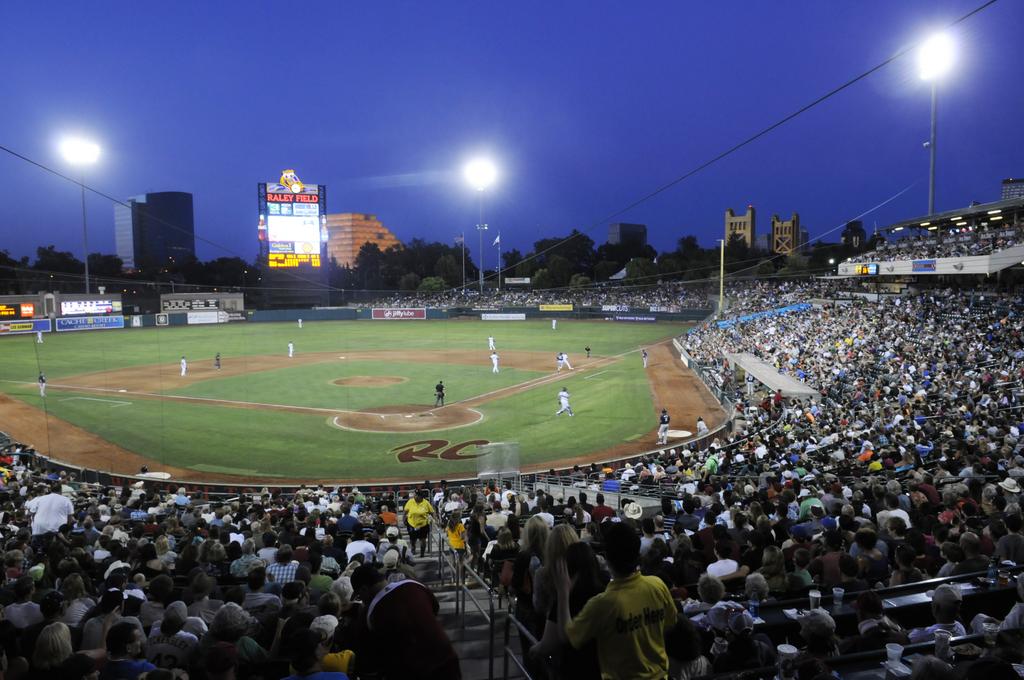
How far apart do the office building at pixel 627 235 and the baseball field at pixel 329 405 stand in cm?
7953

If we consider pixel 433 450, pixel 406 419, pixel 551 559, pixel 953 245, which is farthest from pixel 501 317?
pixel 551 559

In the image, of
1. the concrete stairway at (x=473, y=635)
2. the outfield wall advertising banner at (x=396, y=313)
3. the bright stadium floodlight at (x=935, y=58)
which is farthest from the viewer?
the outfield wall advertising banner at (x=396, y=313)

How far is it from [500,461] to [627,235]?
13254cm

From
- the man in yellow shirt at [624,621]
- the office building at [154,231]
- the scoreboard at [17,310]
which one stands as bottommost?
the man in yellow shirt at [624,621]

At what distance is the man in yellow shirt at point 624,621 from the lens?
3.26 m

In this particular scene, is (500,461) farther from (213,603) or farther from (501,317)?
(501,317)

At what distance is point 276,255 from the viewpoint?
2810 inches

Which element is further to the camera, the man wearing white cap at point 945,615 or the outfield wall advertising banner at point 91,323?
the outfield wall advertising banner at point 91,323

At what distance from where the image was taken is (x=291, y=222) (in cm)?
7106

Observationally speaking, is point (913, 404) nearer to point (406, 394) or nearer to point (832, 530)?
point (832, 530)

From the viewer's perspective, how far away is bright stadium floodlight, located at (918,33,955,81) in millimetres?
27062

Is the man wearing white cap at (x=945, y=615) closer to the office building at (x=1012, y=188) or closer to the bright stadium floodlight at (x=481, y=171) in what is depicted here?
the bright stadium floodlight at (x=481, y=171)

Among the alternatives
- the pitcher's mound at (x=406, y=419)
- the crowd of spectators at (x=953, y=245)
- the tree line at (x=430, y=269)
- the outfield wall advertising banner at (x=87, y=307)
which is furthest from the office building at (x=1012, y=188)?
the outfield wall advertising banner at (x=87, y=307)

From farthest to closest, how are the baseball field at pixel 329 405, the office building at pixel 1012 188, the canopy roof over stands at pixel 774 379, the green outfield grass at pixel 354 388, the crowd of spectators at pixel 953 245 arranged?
1. the office building at pixel 1012 188
2. the green outfield grass at pixel 354 388
3. the crowd of spectators at pixel 953 245
4. the canopy roof over stands at pixel 774 379
5. the baseball field at pixel 329 405
